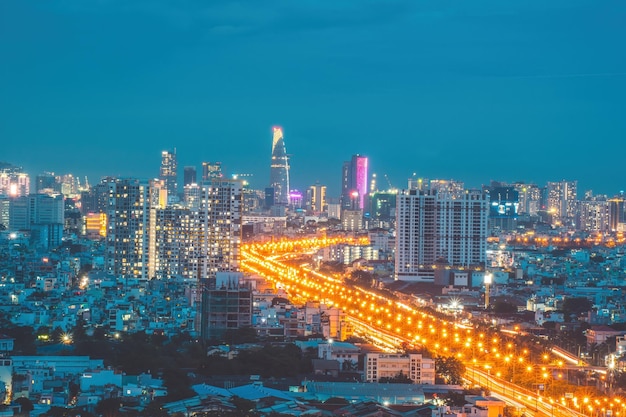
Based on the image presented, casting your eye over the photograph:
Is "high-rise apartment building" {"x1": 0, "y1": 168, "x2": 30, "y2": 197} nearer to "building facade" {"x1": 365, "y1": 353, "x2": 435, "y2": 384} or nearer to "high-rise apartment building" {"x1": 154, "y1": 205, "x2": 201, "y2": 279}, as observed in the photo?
"high-rise apartment building" {"x1": 154, "y1": 205, "x2": 201, "y2": 279}

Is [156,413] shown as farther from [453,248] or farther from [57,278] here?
[453,248]

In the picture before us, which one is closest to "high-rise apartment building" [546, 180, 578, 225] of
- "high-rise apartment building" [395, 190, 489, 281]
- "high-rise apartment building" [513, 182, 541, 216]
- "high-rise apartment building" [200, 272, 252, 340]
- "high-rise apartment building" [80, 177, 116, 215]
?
"high-rise apartment building" [513, 182, 541, 216]

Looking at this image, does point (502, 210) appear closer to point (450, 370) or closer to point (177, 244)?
point (177, 244)

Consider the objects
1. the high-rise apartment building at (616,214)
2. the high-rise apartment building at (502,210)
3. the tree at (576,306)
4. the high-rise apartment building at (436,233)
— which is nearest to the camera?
the tree at (576,306)

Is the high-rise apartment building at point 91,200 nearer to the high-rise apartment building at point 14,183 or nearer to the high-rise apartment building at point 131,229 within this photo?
the high-rise apartment building at point 14,183

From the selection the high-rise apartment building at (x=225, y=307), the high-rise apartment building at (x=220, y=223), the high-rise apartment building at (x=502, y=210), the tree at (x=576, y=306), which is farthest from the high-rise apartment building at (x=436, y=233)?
the high-rise apartment building at (x=502, y=210)

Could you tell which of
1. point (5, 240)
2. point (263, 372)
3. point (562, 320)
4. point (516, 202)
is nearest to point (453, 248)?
point (562, 320)
